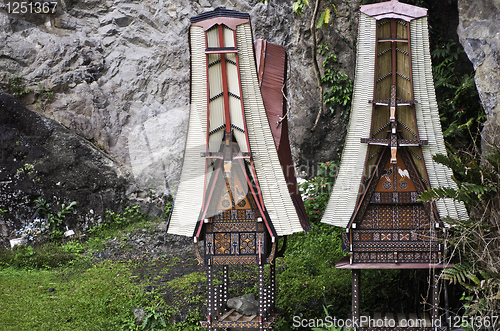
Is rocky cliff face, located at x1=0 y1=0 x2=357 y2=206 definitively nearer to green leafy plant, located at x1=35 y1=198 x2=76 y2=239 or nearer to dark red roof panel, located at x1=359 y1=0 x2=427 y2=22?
green leafy plant, located at x1=35 y1=198 x2=76 y2=239

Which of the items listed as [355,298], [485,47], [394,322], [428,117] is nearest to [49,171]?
[355,298]

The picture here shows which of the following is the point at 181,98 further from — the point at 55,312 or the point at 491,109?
the point at 491,109

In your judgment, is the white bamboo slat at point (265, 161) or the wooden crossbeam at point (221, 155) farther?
the white bamboo slat at point (265, 161)

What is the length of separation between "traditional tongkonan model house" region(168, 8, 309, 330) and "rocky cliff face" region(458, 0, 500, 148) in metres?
4.79

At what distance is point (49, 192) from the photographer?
1236 centimetres

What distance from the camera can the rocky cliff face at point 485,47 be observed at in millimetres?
9164

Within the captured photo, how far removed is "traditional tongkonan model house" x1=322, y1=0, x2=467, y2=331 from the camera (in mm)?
6797

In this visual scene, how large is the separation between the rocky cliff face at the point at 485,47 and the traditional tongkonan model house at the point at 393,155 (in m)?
2.89

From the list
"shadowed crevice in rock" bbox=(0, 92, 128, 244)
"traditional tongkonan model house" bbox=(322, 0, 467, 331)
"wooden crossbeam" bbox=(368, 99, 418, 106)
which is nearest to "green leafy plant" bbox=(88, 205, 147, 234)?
"shadowed crevice in rock" bbox=(0, 92, 128, 244)

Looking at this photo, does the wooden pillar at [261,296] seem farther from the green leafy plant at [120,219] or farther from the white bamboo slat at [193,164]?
the green leafy plant at [120,219]

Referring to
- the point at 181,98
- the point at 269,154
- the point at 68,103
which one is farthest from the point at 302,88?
the point at 269,154

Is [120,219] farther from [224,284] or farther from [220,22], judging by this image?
[220,22]

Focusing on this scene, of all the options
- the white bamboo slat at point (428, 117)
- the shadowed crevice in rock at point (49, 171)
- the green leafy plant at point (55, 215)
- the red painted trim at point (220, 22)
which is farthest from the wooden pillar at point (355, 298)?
the green leafy plant at point (55, 215)

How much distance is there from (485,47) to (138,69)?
909 centimetres
